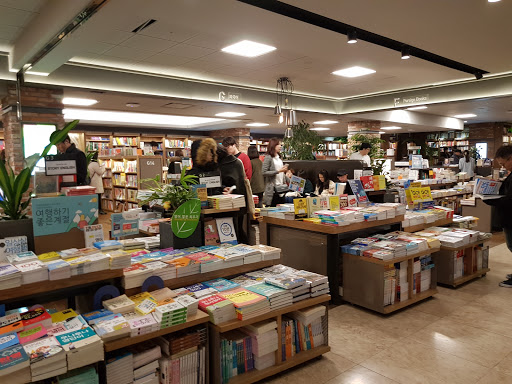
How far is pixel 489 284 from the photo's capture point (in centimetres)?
452

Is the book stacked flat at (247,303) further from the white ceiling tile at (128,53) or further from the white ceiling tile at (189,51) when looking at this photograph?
the white ceiling tile at (128,53)

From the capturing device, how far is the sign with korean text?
8.13 feet

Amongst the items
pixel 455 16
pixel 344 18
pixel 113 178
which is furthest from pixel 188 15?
pixel 113 178

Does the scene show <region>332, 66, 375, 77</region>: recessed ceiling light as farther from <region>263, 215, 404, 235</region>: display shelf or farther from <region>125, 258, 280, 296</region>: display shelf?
<region>125, 258, 280, 296</region>: display shelf

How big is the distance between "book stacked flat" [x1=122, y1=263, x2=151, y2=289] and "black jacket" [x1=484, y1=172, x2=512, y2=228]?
12.7ft

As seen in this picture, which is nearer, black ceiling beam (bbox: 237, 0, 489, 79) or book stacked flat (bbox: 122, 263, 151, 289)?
book stacked flat (bbox: 122, 263, 151, 289)

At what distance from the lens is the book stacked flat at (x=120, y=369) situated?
79.6 inches

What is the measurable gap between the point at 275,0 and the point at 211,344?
10.5ft

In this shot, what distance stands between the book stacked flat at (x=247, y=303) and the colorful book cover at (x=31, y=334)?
107 cm

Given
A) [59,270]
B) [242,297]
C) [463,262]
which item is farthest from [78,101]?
[463,262]

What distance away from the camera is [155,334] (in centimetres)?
211

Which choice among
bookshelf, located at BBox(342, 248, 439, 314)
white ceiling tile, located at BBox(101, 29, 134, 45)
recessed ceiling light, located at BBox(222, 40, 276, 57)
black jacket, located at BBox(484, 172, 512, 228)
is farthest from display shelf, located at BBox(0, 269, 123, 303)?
black jacket, located at BBox(484, 172, 512, 228)

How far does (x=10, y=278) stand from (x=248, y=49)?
4547 mm

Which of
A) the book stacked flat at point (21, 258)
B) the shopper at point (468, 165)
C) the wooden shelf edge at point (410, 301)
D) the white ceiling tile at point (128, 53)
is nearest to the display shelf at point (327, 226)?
the wooden shelf edge at point (410, 301)
